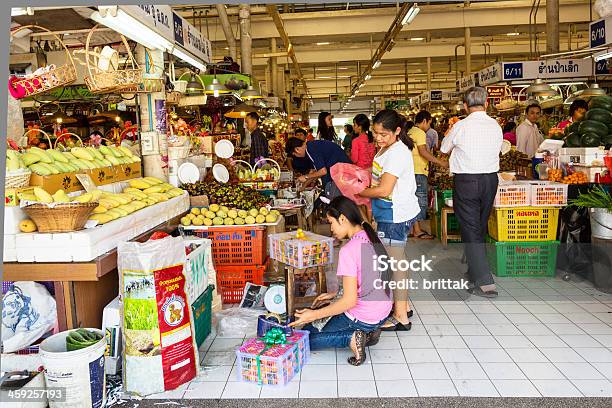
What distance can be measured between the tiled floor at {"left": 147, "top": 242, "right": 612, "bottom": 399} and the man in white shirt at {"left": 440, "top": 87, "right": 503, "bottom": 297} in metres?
0.40

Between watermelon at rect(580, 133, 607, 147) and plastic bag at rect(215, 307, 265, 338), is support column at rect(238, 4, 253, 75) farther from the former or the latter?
plastic bag at rect(215, 307, 265, 338)

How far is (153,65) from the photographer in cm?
652

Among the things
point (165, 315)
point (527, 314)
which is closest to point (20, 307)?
point (165, 315)

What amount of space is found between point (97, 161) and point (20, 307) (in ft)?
6.19

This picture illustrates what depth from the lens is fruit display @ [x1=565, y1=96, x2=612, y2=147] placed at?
6.70m

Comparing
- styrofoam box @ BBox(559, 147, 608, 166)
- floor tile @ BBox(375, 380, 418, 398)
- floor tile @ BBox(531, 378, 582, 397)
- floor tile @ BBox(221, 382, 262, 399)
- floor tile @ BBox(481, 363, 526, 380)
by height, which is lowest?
floor tile @ BBox(531, 378, 582, 397)

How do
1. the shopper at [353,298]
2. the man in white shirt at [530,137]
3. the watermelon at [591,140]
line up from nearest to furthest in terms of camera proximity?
the shopper at [353,298]
the watermelon at [591,140]
the man in white shirt at [530,137]

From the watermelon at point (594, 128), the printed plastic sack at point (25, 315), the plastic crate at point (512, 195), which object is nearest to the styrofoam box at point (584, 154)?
the watermelon at point (594, 128)

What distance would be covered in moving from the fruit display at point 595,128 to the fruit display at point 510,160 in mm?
1802

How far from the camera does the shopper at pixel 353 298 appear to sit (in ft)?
13.5

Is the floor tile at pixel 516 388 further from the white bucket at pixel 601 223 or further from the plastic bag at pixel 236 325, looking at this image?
the white bucket at pixel 601 223

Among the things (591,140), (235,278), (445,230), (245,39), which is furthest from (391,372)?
(245,39)

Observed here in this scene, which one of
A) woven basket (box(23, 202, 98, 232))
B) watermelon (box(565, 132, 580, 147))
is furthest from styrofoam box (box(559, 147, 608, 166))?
woven basket (box(23, 202, 98, 232))

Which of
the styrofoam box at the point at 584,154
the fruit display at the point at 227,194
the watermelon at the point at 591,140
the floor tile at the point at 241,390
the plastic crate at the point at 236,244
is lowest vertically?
the floor tile at the point at 241,390
